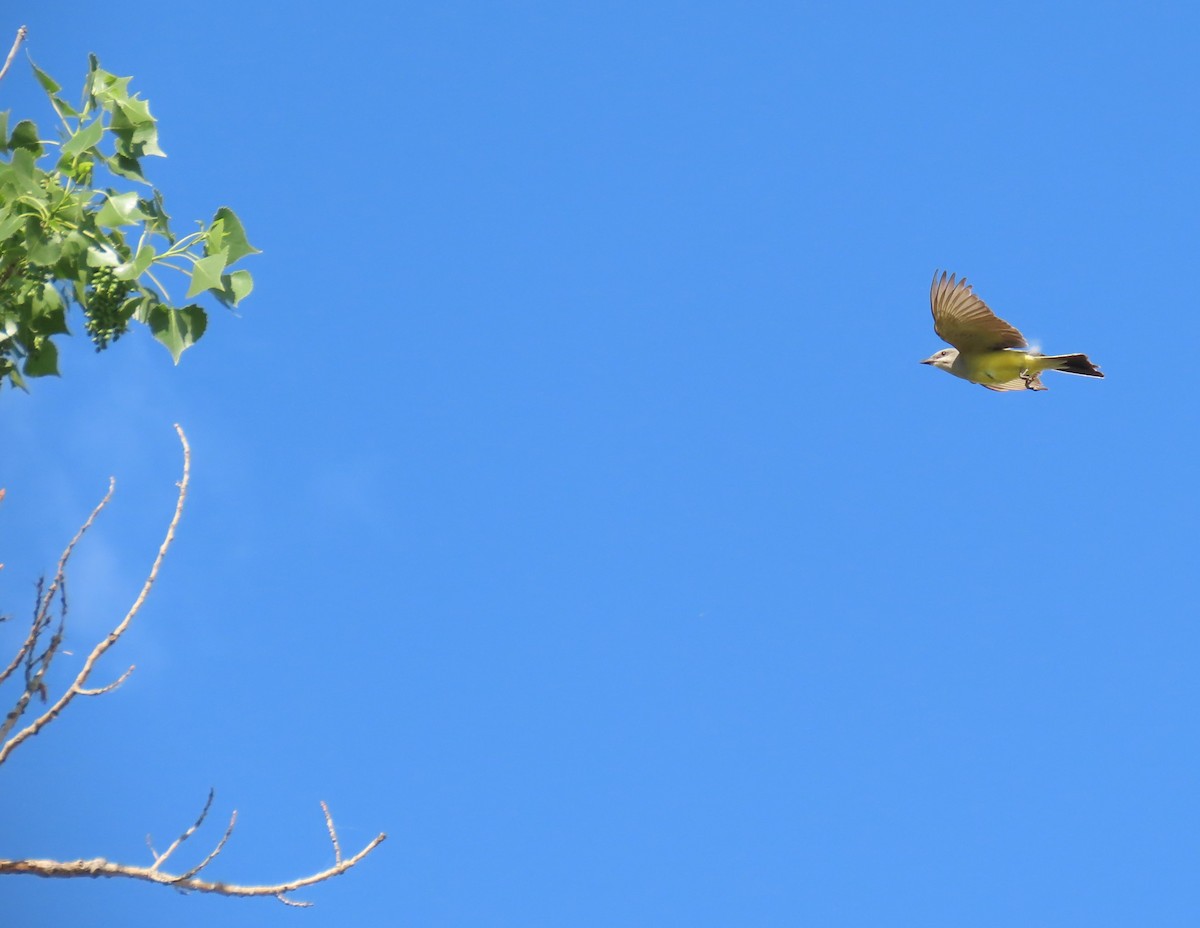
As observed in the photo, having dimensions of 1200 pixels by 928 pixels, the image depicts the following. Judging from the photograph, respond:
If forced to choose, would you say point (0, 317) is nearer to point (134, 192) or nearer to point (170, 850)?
point (134, 192)

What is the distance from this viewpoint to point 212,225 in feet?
14.0

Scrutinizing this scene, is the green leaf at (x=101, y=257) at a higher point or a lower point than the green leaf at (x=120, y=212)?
lower

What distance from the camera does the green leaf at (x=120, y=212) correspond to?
13.4 ft

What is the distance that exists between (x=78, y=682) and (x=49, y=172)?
1675mm

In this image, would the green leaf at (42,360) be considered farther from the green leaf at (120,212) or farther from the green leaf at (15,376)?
the green leaf at (120,212)

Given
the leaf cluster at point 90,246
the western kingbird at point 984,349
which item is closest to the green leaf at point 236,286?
the leaf cluster at point 90,246

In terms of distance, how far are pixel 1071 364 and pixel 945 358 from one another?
1.37 metres

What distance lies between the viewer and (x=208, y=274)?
13.8 ft

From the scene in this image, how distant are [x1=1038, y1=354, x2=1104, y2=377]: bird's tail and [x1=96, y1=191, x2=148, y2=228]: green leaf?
864 centimetres

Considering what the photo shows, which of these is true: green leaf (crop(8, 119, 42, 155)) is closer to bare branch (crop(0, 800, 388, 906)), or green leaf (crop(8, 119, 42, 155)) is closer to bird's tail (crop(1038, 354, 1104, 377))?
bare branch (crop(0, 800, 388, 906))

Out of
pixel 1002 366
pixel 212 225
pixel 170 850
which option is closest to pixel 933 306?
pixel 1002 366

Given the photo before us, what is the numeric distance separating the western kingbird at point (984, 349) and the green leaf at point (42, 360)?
8360 mm

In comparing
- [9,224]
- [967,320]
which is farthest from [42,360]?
[967,320]

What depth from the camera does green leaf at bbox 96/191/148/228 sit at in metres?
4.07
